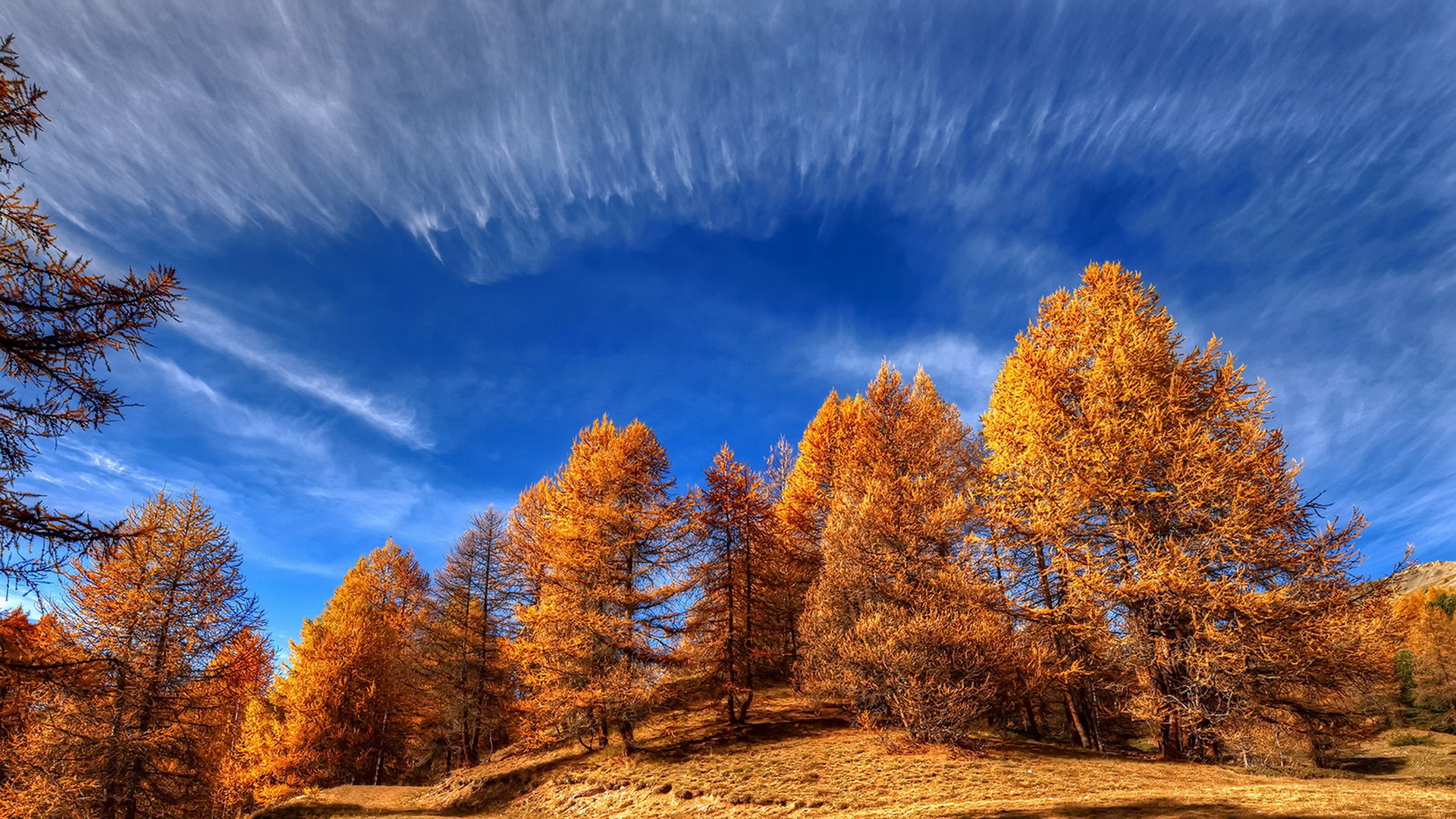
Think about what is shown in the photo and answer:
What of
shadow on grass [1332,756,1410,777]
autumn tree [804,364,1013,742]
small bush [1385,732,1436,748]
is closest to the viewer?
autumn tree [804,364,1013,742]

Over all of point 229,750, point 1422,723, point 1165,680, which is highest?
point 1165,680

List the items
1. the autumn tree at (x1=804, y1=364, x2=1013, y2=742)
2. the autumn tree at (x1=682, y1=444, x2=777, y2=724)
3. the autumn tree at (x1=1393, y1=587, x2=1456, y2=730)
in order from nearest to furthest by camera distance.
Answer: the autumn tree at (x1=804, y1=364, x2=1013, y2=742) < the autumn tree at (x1=682, y1=444, x2=777, y2=724) < the autumn tree at (x1=1393, y1=587, x2=1456, y2=730)

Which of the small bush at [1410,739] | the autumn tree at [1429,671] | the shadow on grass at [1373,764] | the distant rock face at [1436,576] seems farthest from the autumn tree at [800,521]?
the distant rock face at [1436,576]

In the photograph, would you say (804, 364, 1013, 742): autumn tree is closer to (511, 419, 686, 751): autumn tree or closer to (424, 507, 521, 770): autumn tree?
(511, 419, 686, 751): autumn tree

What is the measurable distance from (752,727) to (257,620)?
47.7ft

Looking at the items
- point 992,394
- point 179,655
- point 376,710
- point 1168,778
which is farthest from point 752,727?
point 376,710

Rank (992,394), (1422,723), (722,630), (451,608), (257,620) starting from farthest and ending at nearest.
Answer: (1422,723)
(451,608)
(722,630)
(992,394)
(257,620)

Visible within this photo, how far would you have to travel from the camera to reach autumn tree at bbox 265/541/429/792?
23.6 meters

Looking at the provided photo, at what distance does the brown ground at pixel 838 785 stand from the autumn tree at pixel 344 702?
2.83m

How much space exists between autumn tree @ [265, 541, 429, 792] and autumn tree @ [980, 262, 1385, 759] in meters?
24.3

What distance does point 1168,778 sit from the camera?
1115cm

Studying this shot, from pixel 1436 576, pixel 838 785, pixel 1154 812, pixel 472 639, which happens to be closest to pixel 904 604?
pixel 838 785

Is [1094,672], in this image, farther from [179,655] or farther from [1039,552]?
[179,655]

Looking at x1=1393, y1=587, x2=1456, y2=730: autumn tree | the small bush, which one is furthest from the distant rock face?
the small bush
